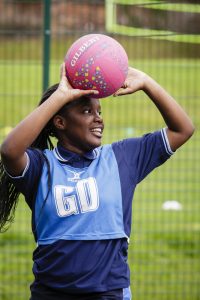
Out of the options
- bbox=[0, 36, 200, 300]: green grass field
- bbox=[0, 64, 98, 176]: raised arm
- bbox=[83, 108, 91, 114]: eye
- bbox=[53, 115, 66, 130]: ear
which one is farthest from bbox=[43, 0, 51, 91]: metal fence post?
bbox=[0, 64, 98, 176]: raised arm

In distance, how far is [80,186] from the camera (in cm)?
371

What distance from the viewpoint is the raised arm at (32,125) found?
3619 millimetres

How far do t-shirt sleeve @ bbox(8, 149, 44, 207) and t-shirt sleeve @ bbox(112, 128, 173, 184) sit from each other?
0.36 m

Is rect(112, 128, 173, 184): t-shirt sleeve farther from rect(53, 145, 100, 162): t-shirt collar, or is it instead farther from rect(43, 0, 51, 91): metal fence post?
rect(43, 0, 51, 91): metal fence post

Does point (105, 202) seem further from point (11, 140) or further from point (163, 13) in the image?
point (163, 13)

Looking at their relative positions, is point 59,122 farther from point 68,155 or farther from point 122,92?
point 122,92

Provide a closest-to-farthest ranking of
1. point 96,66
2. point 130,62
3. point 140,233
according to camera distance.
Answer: point 96,66
point 130,62
point 140,233

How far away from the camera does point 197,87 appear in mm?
7328

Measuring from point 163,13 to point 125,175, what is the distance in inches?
107

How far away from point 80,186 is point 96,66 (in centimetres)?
51

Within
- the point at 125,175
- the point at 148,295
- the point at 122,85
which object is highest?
the point at 122,85

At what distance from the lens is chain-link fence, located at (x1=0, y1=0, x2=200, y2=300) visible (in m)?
6.18

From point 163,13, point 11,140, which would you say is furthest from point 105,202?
point 163,13

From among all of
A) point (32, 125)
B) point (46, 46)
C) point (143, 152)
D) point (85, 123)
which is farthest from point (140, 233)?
point (32, 125)
